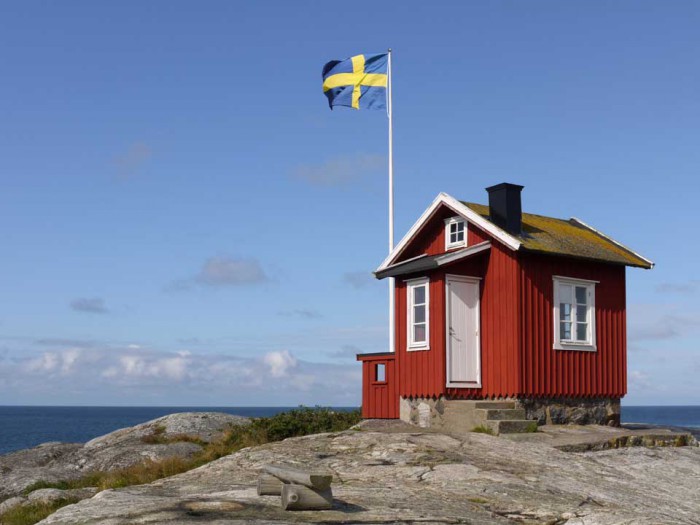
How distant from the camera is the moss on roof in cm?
2142

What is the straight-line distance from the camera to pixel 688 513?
1390cm

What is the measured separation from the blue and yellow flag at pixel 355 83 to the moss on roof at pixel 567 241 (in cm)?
652

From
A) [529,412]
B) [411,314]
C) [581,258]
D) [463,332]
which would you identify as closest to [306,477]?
[463,332]

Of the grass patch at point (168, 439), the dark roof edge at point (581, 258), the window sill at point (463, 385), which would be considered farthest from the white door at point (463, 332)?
the grass patch at point (168, 439)

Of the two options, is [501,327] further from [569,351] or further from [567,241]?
[567,241]

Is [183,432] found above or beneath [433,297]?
beneath

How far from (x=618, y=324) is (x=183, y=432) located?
14.1 meters

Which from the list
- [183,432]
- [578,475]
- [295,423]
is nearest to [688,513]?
[578,475]

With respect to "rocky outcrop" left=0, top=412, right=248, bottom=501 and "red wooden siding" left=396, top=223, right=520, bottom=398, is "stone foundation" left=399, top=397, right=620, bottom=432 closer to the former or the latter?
"red wooden siding" left=396, top=223, right=520, bottom=398

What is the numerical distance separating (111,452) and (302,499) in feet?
52.4

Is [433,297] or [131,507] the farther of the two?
[433,297]

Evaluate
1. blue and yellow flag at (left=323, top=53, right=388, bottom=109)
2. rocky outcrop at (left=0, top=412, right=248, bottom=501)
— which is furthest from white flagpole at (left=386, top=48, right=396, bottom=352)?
rocky outcrop at (left=0, top=412, right=248, bottom=501)

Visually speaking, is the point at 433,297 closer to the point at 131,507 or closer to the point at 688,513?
the point at 688,513

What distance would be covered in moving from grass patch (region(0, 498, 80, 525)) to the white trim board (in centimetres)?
982
